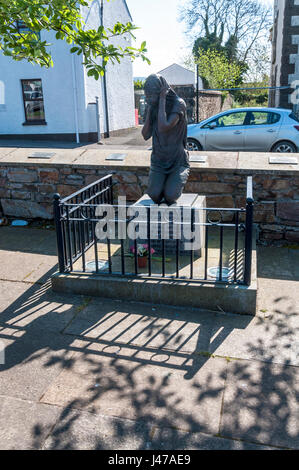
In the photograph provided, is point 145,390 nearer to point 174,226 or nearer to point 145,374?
point 145,374

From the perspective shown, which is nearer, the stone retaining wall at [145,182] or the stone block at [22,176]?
the stone retaining wall at [145,182]

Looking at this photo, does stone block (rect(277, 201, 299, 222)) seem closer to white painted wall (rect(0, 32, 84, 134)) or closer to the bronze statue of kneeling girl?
the bronze statue of kneeling girl

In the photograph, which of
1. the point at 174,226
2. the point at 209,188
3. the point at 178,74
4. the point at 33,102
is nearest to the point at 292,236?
the point at 209,188

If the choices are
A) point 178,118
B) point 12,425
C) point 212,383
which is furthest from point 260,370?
point 178,118

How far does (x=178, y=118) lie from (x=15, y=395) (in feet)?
11.6

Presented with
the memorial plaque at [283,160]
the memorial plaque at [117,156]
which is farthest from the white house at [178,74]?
the memorial plaque at [283,160]

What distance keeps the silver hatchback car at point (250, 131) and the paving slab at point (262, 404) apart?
30.5 ft

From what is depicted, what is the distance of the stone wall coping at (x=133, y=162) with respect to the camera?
19.8 ft

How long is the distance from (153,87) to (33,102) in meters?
16.4

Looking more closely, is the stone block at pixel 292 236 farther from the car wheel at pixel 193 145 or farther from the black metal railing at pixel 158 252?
the car wheel at pixel 193 145

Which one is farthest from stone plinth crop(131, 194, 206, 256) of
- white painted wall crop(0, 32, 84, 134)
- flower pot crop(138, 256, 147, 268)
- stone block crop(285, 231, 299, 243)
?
white painted wall crop(0, 32, 84, 134)

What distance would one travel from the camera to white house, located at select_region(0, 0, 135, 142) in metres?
18.2

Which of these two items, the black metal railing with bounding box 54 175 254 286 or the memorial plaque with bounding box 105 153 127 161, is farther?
the memorial plaque with bounding box 105 153 127 161
